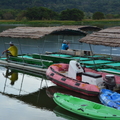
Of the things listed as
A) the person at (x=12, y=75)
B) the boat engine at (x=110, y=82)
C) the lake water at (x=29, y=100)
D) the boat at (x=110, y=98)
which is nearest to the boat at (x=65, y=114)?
the lake water at (x=29, y=100)

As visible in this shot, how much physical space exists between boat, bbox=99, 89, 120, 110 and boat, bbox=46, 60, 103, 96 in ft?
1.23

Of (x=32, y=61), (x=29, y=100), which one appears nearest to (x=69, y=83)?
(x=29, y=100)

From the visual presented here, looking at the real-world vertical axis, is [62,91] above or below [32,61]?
below

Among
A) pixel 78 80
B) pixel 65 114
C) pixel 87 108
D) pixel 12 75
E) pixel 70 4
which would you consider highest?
pixel 70 4

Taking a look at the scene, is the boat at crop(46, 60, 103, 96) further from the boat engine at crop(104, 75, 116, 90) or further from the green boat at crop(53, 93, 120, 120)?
the green boat at crop(53, 93, 120, 120)

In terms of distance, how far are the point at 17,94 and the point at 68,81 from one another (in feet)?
7.03

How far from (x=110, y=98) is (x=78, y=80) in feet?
6.28

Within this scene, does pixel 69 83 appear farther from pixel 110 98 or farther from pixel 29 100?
pixel 110 98

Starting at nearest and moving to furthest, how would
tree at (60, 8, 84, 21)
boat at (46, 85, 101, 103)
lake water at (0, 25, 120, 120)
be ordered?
lake water at (0, 25, 120, 120) → boat at (46, 85, 101, 103) → tree at (60, 8, 84, 21)

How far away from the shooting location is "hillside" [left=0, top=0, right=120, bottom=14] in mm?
115062

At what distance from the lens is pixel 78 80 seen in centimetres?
1062

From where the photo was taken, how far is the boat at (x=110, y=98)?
8.52 m

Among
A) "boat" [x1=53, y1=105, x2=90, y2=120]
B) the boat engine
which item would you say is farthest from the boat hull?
"boat" [x1=53, y1=105, x2=90, y2=120]

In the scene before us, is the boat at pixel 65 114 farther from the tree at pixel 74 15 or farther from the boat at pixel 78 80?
the tree at pixel 74 15
